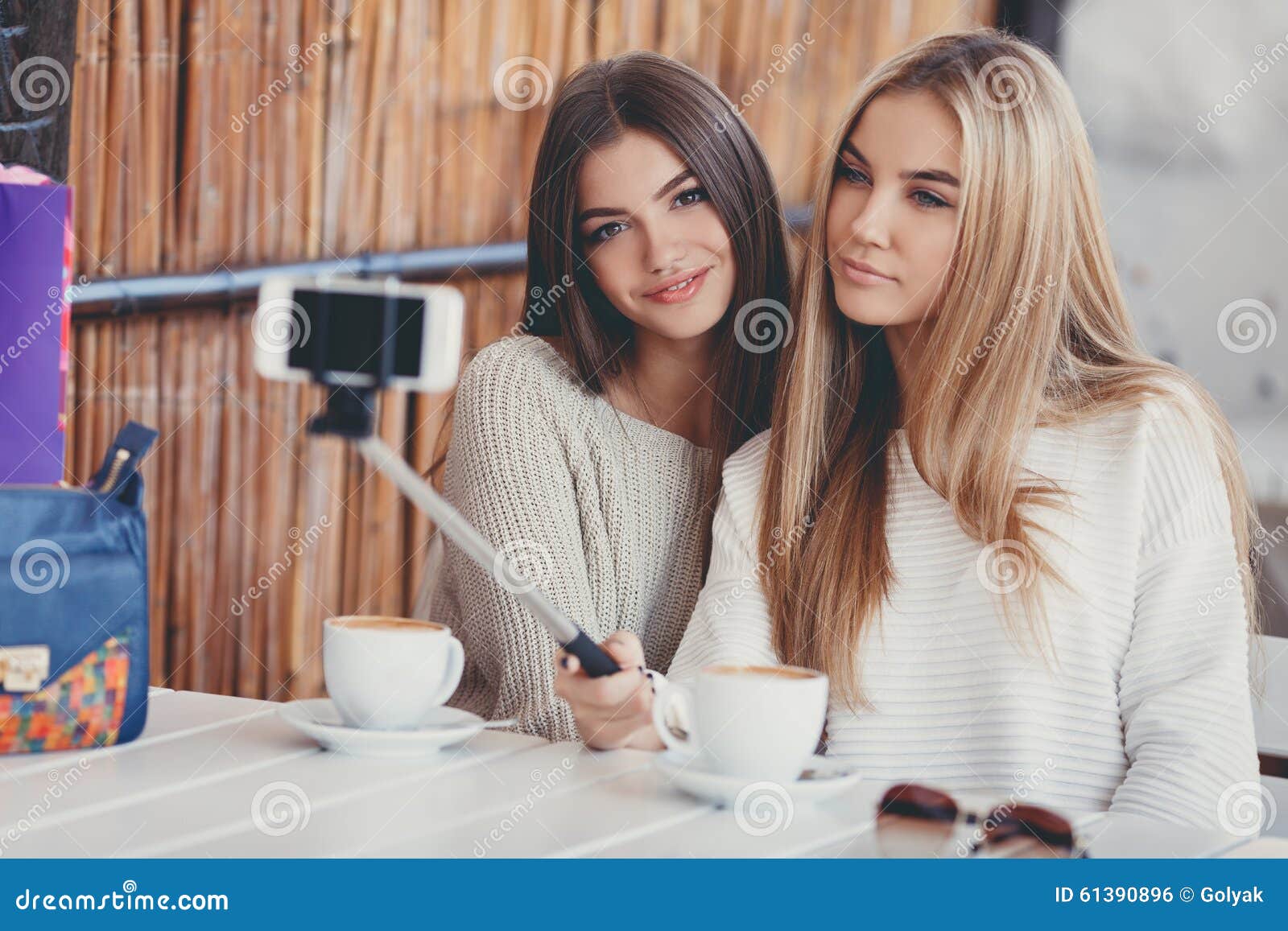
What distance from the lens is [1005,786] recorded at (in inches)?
45.1

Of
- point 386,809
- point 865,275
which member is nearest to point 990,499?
point 865,275

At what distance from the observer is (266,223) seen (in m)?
2.51

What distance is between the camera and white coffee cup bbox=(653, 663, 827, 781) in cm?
77

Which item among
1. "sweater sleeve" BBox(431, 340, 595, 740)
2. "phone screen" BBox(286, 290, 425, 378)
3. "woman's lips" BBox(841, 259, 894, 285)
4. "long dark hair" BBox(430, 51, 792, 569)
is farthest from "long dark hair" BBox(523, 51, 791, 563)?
"phone screen" BBox(286, 290, 425, 378)

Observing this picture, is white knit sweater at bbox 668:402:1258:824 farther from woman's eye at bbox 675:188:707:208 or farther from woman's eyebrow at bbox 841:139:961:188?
woman's eye at bbox 675:188:707:208

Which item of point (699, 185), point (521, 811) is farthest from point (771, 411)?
point (521, 811)

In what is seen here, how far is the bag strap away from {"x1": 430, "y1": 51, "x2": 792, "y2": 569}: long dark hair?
752mm

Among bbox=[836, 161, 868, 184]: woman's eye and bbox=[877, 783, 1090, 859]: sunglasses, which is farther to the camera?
bbox=[836, 161, 868, 184]: woman's eye

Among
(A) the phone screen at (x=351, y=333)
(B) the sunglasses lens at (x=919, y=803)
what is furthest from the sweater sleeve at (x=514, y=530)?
(A) the phone screen at (x=351, y=333)

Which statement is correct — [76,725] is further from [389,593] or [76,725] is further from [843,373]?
[389,593]

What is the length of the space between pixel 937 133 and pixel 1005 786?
610mm

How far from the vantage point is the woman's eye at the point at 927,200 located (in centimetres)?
123

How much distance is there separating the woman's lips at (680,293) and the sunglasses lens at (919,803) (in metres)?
0.80

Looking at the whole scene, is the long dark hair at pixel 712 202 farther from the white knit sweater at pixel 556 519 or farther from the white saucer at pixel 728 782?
the white saucer at pixel 728 782
